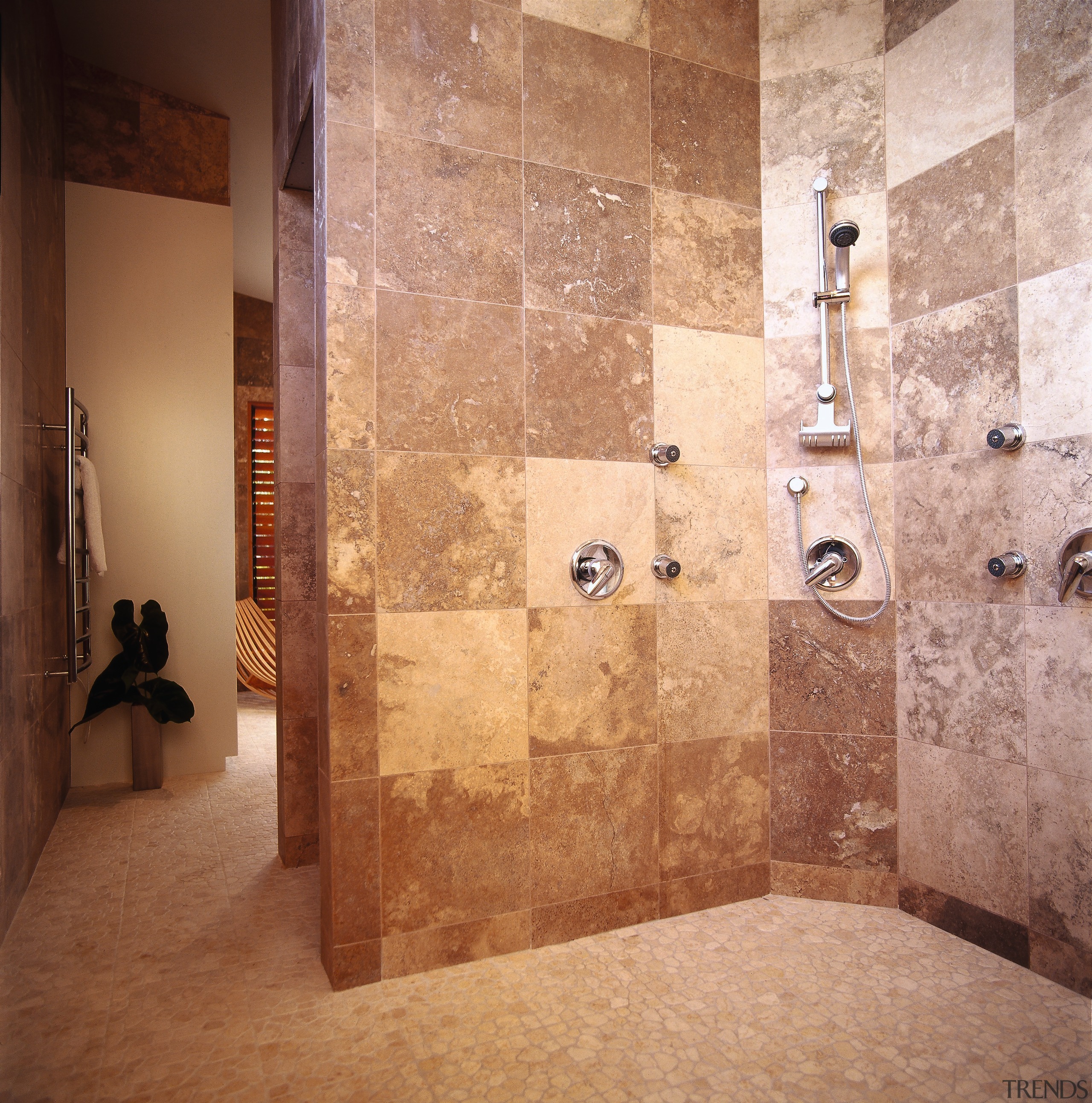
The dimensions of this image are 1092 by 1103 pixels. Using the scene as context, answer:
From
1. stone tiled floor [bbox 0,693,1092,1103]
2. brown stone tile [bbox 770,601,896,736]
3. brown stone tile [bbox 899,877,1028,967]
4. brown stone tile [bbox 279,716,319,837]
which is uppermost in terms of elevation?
brown stone tile [bbox 770,601,896,736]

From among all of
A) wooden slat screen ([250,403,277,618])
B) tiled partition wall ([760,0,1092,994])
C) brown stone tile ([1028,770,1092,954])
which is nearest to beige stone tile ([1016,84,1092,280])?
tiled partition wall ([760,0,1092,994])

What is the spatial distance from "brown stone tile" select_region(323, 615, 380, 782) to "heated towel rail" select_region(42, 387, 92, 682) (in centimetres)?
121

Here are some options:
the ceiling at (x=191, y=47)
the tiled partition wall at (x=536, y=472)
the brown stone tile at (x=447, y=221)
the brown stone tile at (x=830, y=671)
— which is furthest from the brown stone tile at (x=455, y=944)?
the ceiling at (x=191, y=47)

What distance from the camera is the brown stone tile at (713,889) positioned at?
2.03m

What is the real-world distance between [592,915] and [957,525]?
1.38 m

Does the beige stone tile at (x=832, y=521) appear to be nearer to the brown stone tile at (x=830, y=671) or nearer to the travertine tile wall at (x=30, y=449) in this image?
the brown stone tile at (x=830, y=671)

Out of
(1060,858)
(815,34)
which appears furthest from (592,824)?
(815,34)

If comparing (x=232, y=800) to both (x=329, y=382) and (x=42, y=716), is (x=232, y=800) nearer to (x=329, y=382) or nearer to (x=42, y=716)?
(x=42, y=716)

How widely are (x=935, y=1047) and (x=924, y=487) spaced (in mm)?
1288

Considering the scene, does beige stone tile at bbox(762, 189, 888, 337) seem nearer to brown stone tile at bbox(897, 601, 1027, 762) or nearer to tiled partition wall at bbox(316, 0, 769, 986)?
tiled partition wall at bbox(316, 0, 769, 986)

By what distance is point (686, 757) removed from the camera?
6.73ft

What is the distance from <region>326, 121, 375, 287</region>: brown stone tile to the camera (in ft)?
5.53

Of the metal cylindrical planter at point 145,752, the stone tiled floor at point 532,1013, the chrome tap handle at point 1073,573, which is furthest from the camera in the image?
the metal cylindrical planter at point 145,752

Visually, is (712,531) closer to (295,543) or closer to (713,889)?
(713,889)
